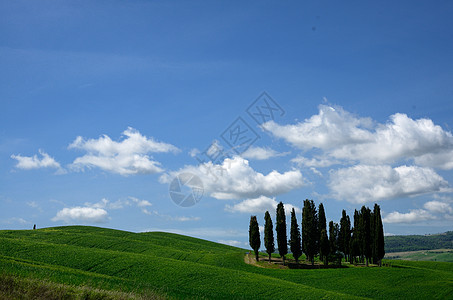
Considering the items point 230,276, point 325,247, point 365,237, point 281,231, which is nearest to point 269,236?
point 281,231

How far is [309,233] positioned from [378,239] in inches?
548

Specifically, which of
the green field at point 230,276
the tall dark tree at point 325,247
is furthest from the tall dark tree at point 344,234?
the green field at point 230,276

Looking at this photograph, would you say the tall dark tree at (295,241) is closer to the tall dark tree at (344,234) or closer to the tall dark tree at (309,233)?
the tall dark tree at (309,233)

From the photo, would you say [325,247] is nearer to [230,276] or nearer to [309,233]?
[309,233]

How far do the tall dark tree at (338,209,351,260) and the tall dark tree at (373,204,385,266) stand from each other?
9.13 meters

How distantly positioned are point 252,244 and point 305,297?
121ft

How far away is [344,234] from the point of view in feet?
282

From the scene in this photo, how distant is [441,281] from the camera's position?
176 ft

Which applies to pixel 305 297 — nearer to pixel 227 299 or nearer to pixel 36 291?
pixel 227 299

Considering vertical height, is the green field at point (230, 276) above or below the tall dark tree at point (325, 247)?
below

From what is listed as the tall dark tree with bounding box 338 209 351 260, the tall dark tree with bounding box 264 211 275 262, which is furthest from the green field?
the tall dark tree with bounding box 338 209 351 260

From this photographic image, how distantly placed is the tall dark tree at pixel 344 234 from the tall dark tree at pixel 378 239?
9.13m

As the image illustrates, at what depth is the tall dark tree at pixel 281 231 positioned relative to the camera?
73.0 m

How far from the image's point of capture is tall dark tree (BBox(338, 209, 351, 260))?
8456 centimetres
